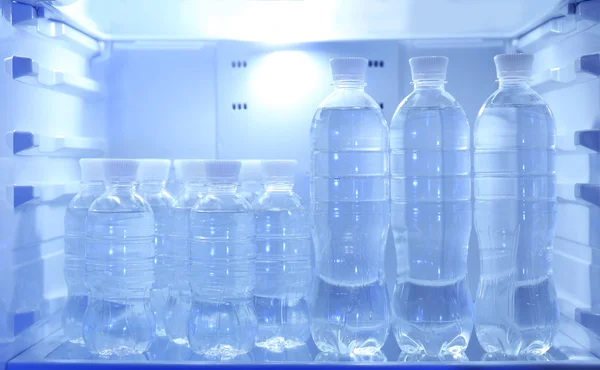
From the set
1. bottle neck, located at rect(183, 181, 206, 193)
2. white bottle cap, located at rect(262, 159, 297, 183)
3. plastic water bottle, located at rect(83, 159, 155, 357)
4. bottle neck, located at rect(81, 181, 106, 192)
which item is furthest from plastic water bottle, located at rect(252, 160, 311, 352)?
bottle neck, located at rect(81, 181, 106, 192)

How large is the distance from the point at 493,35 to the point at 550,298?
2.15 feet

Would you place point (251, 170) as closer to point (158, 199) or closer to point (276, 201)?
point (276, 201)

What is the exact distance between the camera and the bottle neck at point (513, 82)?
1.29m

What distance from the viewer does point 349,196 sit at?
1.37m

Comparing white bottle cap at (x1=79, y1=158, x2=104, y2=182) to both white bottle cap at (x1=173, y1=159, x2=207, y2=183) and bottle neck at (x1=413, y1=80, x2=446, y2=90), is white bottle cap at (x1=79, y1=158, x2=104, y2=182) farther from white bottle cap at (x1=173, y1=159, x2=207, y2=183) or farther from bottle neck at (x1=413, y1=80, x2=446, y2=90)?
bottle neck at (x1=413, y1=80, x2=446, y2=90)

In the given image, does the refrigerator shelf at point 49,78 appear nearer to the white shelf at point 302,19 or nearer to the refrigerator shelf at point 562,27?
the white shelf at point 302,19

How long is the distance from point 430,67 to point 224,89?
551 mm

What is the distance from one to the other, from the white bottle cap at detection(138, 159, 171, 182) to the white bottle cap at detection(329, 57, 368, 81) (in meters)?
0.43

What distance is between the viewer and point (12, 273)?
4.15ft

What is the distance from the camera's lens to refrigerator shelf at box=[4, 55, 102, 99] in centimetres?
125

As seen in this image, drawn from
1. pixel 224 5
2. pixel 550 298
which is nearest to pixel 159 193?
pixel 224 5

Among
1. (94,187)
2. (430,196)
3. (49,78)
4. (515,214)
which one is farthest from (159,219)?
(515,214)

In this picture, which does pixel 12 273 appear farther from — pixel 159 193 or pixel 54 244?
pixel 159 193

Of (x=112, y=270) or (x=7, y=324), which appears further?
(x=112, y=270)
